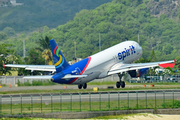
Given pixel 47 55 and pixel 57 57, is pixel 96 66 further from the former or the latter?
pixel 47 55

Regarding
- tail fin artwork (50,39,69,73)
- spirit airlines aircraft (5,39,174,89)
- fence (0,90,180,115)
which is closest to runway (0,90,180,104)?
fence (0,90,180,115)

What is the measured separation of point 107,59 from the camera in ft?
234

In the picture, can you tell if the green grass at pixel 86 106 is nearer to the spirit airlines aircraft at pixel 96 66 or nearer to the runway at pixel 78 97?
the runway at pixel 78 97

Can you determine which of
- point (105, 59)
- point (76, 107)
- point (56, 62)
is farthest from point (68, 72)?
point (76, 107)

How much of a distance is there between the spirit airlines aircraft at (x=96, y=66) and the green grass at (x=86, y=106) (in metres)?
11.1

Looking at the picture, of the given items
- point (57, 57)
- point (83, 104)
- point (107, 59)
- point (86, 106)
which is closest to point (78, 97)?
point (83, 104)

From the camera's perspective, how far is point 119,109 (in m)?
48.6

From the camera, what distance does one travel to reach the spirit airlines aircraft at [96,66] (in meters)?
63.0

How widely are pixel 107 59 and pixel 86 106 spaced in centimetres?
2238

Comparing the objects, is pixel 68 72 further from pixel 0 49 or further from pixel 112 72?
pixel 0 49

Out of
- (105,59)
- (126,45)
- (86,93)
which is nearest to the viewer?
(86,93)

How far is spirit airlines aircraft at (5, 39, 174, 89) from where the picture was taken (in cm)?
6300

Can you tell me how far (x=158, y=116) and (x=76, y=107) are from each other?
9.78m

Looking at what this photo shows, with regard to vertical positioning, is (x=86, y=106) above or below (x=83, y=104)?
below
